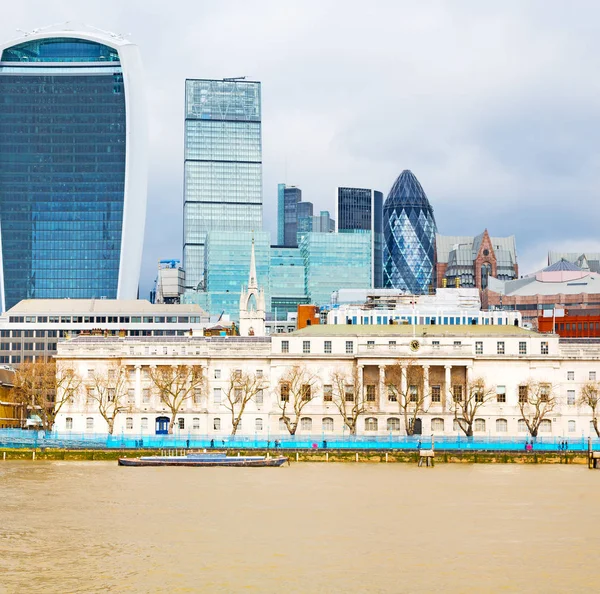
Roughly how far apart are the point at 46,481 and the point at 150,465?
20.6m

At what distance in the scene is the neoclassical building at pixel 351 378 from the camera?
6555 inches

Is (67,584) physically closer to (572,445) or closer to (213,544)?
(213,544)

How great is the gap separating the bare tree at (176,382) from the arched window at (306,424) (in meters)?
14.2

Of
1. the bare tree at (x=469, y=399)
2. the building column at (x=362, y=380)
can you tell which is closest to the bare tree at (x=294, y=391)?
the building column at (x=362, y=380)

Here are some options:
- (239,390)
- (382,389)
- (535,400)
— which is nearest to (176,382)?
(239,390)

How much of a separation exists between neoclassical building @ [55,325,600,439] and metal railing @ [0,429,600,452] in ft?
57.2

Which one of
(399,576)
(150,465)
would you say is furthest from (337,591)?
(150,465)

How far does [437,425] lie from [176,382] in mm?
34755

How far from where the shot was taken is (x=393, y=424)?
547 ft

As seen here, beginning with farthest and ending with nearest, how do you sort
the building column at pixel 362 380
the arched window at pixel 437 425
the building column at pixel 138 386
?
the building column at pixel 138 386 < the building column at pixel 362 380 < the arched window at pixel 437 425

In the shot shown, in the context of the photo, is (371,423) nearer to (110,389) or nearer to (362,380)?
(362,380)

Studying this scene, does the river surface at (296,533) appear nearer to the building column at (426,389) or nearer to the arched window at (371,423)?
the building column at (426,389)

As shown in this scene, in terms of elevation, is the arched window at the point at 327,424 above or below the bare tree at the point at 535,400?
below

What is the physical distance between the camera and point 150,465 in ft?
407
